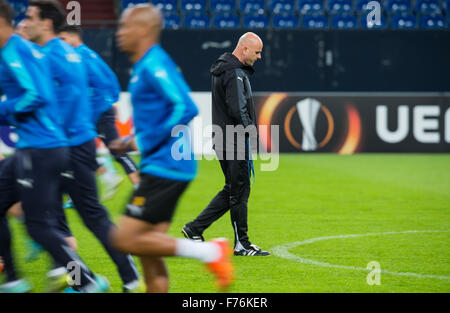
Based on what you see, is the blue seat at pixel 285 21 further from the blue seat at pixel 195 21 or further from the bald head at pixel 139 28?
the bald head at pixel 139 28

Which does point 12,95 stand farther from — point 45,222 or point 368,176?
point 368,176

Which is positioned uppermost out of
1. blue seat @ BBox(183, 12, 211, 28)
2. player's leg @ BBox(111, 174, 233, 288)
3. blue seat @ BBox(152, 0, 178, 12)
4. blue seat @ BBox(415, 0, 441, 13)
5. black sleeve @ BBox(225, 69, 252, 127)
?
blue seat @ BBox(152, 0, 178, 12)

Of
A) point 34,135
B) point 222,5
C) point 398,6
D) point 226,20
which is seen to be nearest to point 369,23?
point 398,6

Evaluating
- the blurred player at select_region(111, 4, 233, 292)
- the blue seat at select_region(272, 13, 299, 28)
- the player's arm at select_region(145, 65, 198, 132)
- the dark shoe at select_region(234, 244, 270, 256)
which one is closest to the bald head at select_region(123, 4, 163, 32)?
the blurred player at select_region(111, 4, 233, 292)

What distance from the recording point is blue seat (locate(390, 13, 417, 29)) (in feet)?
74.5

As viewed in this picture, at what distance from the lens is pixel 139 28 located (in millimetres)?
5020

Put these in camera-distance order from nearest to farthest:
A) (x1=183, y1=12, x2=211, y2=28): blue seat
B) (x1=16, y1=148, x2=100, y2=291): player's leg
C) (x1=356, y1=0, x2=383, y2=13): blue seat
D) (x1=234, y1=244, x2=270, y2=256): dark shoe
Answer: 1. (x1=16, y1=148, x2=100, y2=291): player's leg
2. (x1=234, y1=244, x2=270, y2=256): dark shoe
3. (x1=183, y1=12, x2=211, y2=28): blue seat
4. (x1=356, y1=0, x2=383, y2=13): blue seat

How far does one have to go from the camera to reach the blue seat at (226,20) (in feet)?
73.2

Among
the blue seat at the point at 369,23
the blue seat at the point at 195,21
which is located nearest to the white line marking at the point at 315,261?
the blue seat at the point at 369,23

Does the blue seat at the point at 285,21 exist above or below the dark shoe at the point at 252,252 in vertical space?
above

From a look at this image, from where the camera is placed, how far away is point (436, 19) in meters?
22.6

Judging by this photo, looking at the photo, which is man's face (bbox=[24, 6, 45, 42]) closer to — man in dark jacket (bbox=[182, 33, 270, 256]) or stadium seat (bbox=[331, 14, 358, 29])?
man in dark jacket (bbox=[182, 33, 270, 256])

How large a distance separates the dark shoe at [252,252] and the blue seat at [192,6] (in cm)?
1550

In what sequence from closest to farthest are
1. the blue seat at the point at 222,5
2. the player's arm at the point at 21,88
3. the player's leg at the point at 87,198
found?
the player's arm at the point at 21,88 → the player's leg at the point at 87,198 → the blue seat at the point at 222,5
